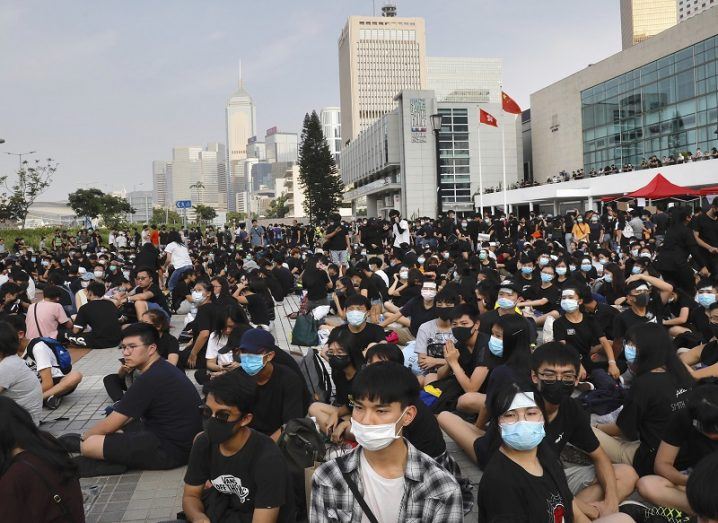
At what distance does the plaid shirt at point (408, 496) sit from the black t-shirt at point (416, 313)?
5.45 meters

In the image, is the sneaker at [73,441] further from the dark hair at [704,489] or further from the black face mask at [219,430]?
the dark hair at [704,489]

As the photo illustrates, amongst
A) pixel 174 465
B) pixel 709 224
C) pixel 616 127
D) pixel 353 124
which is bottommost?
pixel 174 465

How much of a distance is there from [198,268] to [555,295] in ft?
26.4

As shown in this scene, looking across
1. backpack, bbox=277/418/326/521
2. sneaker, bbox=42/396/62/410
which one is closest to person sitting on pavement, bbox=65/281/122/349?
sneaker, bbox=42/396/62/410

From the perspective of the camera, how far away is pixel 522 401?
2939mm

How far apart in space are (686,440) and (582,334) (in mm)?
3336

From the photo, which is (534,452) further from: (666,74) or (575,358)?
(666,74)

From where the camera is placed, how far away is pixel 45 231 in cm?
3794

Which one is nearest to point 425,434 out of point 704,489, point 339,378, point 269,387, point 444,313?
point 269,387

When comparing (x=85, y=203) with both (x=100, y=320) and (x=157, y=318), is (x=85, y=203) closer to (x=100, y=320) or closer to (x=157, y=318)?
(x=100, y=320)

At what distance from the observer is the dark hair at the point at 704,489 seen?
2160 mm

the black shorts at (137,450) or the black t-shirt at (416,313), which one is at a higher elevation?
the black t-shirt at (416,313)

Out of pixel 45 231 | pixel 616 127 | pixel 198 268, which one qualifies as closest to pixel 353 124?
pixel 616 127

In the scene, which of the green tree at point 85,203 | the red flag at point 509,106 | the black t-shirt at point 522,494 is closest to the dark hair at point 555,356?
the black t-shirt at point 522,494
